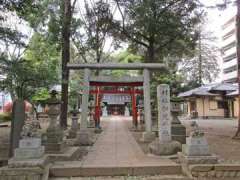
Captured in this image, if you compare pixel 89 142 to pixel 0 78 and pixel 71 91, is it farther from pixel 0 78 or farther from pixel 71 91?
pixel 71 91

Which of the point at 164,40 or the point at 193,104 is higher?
the point at 164,40

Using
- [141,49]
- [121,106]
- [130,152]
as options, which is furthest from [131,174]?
[121,106]

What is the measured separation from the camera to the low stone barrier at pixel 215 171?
6625 mm

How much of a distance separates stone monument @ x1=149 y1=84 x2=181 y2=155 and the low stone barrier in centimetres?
235

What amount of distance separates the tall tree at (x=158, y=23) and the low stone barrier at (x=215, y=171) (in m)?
11.8

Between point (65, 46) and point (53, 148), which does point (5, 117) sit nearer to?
point (65, 46)

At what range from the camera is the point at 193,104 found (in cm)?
3838

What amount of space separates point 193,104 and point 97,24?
861 inches

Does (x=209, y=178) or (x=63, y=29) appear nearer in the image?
(x=209, y=178)

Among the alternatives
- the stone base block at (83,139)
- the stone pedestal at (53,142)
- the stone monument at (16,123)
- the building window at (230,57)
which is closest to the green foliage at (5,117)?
the stone base block at (83,139)

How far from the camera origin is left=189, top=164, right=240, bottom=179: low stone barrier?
21.7 feet

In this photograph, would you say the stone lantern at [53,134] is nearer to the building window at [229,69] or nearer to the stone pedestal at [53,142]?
the stone pedestal at [53,142]

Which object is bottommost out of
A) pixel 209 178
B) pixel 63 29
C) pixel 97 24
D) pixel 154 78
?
pixel 209 178

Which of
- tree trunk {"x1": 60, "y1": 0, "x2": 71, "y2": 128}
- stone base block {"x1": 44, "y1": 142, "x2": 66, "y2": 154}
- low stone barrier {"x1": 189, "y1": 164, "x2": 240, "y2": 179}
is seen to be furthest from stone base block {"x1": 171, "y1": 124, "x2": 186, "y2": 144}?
tree trunk {"x1": 60, "y1": 0, "x2": 71, "y2": 128}
